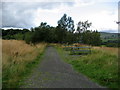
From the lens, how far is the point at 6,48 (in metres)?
11.9

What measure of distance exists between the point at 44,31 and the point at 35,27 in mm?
2912

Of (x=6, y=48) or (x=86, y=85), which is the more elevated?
(x=6, y=48)

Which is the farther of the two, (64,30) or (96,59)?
(64,30)

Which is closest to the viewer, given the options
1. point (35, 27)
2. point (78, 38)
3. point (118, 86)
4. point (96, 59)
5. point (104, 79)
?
point (118, 86)

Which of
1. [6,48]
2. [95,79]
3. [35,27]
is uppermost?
[35,27]

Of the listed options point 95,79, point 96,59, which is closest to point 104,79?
point 95,79

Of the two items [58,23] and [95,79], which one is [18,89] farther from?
[58,23]

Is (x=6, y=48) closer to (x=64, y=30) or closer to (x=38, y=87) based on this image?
(x=38, y=87)

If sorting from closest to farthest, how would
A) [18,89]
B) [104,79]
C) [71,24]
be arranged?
[18,89], [104,79], [71,24]

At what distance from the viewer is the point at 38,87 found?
18.2 ft

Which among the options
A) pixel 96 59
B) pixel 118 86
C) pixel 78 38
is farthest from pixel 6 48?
pixel 78 38

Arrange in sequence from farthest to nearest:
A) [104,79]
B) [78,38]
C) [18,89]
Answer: [78,38] < [104,79] < [18,89]

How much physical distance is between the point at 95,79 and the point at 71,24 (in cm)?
4581

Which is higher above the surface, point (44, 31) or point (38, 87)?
point (44, 31)
